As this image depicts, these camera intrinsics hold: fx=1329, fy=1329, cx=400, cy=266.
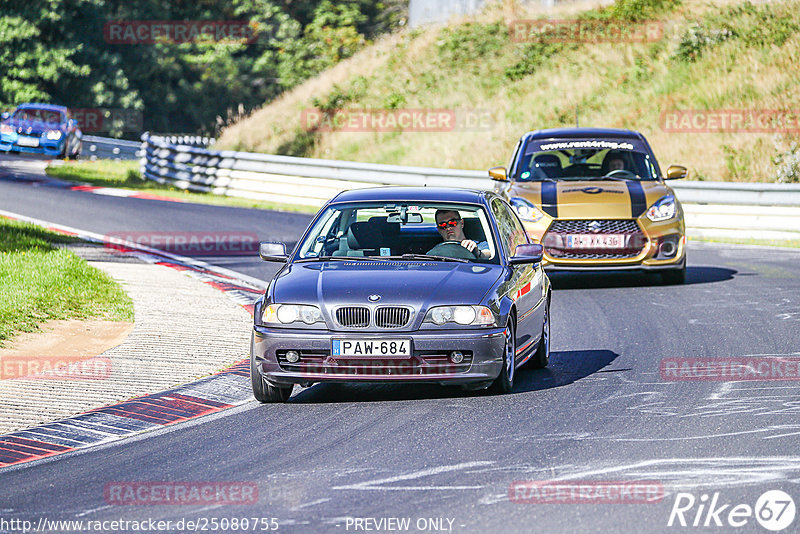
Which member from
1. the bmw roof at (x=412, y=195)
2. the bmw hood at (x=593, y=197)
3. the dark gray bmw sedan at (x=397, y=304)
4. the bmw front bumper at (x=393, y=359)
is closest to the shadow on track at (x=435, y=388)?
the dark gray bmw sedan at (x=397, y=304)

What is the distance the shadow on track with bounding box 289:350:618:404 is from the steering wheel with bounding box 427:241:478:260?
0.94 m

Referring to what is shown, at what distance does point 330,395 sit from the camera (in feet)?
30.5

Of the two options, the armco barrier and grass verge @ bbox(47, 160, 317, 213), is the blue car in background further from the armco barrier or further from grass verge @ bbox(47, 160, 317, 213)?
the armco barrier

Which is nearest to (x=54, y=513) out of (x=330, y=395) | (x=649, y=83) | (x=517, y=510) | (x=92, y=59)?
(x=517, y=510)

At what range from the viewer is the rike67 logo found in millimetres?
5812

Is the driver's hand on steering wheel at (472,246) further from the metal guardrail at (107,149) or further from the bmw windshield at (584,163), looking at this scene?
the metal guardrail at (107,149)

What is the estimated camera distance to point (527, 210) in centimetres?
1488

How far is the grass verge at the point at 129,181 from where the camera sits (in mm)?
28141

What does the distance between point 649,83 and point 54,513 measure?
2834 cm

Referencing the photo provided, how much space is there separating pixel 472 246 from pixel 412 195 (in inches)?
27.9

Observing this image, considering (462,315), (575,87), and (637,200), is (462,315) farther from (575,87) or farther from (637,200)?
(575,87)

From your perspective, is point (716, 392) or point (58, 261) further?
point (58, 261)

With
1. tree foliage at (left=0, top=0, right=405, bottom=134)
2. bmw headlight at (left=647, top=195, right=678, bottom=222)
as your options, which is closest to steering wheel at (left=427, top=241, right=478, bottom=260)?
bmw headlight at (left=647, top=195, right=678, bottom=222)

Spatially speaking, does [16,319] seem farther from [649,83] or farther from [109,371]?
[649,83]
